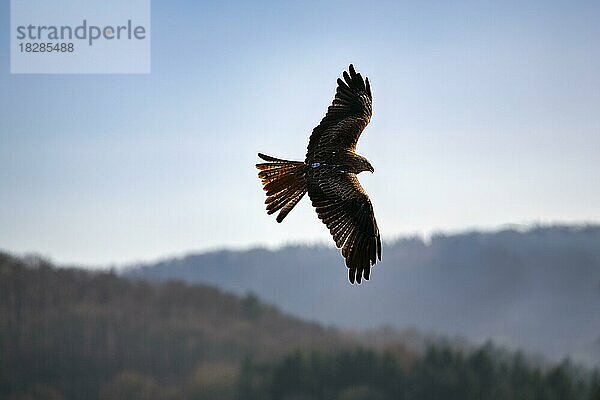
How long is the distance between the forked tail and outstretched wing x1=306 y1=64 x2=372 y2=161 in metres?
0.27

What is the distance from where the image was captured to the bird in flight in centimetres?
1249

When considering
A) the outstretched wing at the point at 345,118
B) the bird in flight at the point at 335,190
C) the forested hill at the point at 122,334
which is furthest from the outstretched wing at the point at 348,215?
the forested hill at the point at 122,334

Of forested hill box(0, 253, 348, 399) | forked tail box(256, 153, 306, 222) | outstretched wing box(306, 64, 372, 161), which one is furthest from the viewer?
forested hill box(0, 253, 348, 399)

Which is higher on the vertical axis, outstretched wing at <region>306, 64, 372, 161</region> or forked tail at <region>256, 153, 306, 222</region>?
outstretched wing at <region>306, 64, 372, 161</region>

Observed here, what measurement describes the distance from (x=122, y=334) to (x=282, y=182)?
5244 inches

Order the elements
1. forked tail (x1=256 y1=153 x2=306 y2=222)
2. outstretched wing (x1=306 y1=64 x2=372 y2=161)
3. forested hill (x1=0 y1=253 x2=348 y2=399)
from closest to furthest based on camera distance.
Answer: forked tail (x1=256 y1=153 x2=306 y2=222) → outstretched wing (x1=306 y1=64 x2=372 y2=161) → forested hill (x1=0 y1=253 x2=348 y2=399)

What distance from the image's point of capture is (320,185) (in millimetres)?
12492

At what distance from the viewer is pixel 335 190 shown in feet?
41.3

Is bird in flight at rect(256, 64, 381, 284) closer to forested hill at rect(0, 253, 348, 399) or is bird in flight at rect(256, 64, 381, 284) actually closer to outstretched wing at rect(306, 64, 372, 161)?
outstretched wing at rect(306, 64, 372, 161)

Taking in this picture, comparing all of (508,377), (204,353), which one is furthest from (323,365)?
(204,353)

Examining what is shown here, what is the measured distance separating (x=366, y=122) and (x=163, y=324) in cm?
13606

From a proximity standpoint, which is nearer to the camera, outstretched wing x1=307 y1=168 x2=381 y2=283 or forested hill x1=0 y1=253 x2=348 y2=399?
outstretched wing x1=307 y1=168 x2=381 y2=283

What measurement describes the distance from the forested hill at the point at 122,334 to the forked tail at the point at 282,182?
10408 centimetres

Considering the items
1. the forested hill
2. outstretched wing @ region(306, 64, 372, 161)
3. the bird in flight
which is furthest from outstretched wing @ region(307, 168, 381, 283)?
the forested hill
